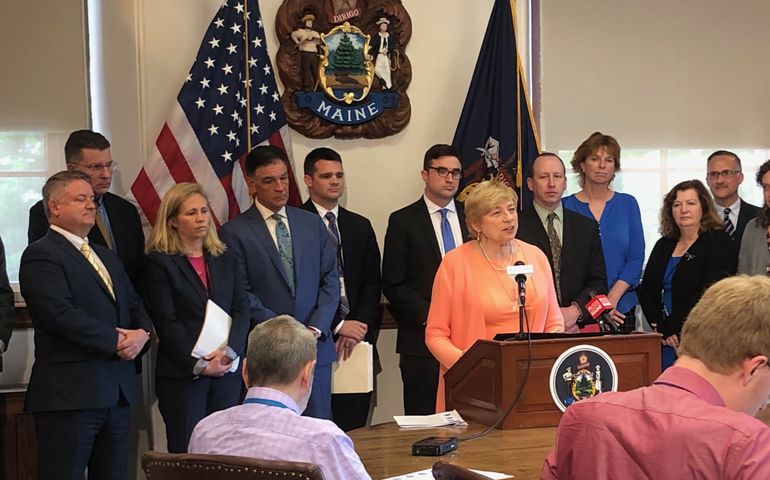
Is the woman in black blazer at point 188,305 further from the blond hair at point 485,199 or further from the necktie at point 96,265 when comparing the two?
the blond hair at point 485,199

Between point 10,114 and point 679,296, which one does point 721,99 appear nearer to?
point 679,296

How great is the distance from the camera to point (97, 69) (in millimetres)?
5168

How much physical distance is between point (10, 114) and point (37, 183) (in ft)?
1.29

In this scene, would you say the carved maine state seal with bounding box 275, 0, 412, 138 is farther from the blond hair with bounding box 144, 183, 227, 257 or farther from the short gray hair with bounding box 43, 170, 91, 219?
the short gray hair with bounding box 43, 170, 91, 219

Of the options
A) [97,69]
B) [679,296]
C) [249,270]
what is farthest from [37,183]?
[679,296]

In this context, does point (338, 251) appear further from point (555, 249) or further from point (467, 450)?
point (467, 450)

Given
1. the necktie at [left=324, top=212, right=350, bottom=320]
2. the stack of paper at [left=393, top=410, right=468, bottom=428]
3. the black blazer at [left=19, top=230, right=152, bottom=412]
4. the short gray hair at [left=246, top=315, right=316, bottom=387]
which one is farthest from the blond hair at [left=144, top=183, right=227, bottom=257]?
the short gray hair at [left=246, top=315, right=316, bottom=387]

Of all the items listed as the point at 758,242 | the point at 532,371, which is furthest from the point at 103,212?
the point at 758,242

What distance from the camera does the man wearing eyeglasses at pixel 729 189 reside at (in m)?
5.18

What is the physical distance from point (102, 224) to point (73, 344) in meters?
0.85

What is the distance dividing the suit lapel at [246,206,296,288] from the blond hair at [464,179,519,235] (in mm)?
1110

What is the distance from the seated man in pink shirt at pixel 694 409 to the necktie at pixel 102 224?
317 cm

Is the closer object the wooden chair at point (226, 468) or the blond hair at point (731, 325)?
the blond hair at point (731, 325)

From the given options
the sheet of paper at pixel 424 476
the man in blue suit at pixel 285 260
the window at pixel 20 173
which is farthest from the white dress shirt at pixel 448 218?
the sheet of paper at pixel 424 476
